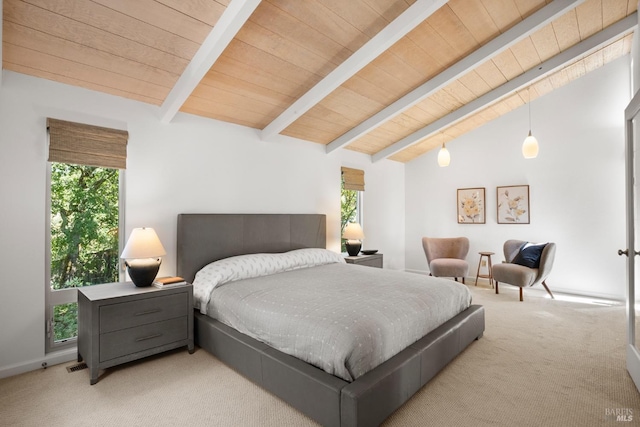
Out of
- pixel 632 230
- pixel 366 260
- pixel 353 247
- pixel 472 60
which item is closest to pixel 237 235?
pixel 353 247

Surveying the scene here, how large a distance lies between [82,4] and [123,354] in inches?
92.4

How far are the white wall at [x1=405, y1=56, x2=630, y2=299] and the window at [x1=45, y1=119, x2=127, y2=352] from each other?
17.1 ft

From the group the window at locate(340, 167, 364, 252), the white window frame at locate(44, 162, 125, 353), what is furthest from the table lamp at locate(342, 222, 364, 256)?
the white window frame at locate(44, 162, 125, 353)

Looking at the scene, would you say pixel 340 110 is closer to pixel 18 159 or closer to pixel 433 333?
pixel 433 333

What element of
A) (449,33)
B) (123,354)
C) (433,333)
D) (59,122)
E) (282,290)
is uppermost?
(449,33)

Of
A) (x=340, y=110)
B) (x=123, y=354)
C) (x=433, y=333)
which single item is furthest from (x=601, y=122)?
(x=123, y=354)

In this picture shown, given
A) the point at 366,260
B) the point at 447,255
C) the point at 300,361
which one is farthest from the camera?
the point at 447,255

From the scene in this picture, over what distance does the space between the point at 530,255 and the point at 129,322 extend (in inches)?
185

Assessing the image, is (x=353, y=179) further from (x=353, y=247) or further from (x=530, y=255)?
(x=530, y=255)

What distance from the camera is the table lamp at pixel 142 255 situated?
2.60 meters

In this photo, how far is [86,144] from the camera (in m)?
2.68

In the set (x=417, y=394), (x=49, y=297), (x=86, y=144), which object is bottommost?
(x=417, y=394)

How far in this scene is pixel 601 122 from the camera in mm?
4500

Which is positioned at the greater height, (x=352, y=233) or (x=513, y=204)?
(x=513, y=204)
